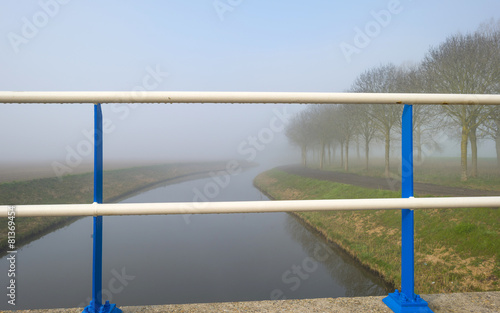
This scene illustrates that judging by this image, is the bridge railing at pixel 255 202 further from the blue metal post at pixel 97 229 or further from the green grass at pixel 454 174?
the green grass at pixel 454 174

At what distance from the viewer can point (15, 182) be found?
15.2 metres

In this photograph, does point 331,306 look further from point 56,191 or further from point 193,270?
point 56,191

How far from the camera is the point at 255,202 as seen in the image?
104cm

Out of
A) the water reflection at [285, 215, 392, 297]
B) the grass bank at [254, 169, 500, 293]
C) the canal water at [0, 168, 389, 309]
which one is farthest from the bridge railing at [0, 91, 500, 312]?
the water reflection at [285, 215, 392, 297]

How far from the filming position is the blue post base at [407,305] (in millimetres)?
1168

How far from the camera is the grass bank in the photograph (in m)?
5.93

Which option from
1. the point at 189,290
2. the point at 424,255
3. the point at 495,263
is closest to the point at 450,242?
the point at 424,255

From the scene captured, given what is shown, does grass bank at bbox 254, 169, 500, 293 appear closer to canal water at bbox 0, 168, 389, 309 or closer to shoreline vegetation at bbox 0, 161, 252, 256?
canal water at bbox 0, 168, 389, 309

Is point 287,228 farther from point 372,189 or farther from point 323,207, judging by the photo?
point 323,207

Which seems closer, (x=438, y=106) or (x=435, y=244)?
(x=435, y=244)

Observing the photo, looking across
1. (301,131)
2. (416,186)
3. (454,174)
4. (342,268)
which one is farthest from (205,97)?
(301,131)

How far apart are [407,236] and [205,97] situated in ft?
3.17

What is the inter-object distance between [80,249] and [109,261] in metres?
2.13

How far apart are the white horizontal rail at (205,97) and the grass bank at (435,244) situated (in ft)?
11.0
